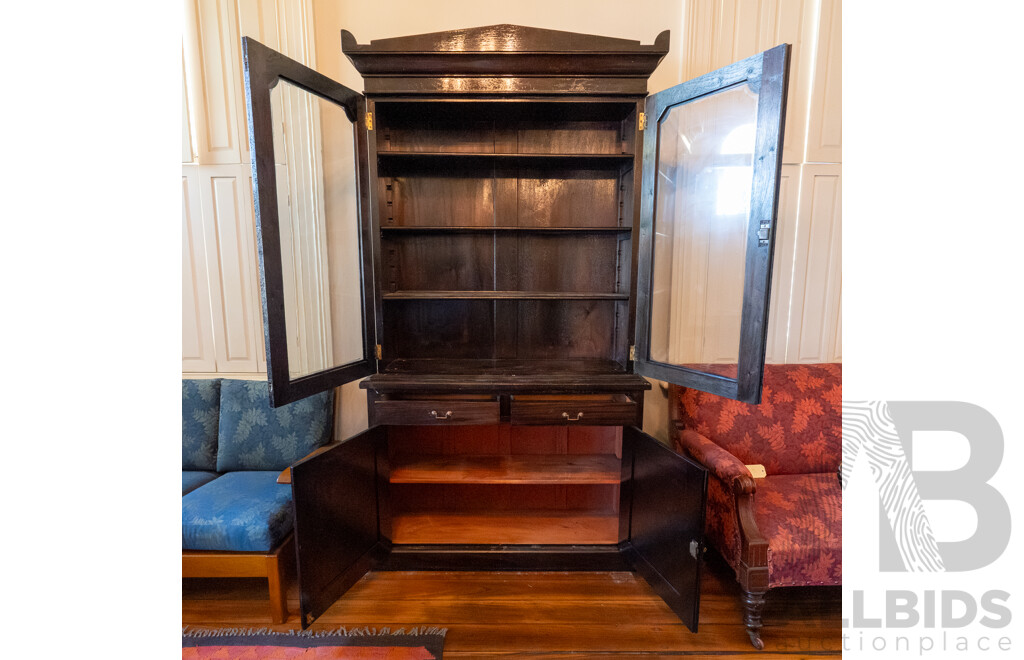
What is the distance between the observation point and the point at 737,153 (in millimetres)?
1510

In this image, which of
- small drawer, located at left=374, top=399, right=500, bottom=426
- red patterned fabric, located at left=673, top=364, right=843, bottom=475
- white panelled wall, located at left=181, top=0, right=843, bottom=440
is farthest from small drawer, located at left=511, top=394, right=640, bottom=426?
white panelled wall, located at left=181, top=0, right=843, bottom=440

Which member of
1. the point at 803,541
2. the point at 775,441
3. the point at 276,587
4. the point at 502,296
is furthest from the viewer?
the point at 775,441

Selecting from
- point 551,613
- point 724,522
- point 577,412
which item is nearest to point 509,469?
point 577,412

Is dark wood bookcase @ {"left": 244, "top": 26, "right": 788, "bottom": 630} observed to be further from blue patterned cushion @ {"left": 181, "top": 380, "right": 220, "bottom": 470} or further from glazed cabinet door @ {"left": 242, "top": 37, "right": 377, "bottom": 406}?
blue patterned cushion @ {"left": 181, "top": 380, "right": 220, "bottom": 470}

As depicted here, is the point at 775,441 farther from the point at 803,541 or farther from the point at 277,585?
the point at 277,585

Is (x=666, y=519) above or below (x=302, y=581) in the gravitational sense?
above

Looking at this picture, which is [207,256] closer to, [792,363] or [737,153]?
[737,153]

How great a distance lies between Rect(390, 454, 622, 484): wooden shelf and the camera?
1811 millimetres

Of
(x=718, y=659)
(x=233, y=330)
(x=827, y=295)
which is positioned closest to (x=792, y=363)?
(x=827, y=295)

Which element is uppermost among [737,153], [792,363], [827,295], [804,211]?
[737,153]

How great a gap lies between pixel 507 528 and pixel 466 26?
2.40m

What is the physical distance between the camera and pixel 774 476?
6.14 feet

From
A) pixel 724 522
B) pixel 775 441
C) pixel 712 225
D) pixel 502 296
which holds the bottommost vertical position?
pixel 724 522

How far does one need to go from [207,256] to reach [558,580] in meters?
2.32
